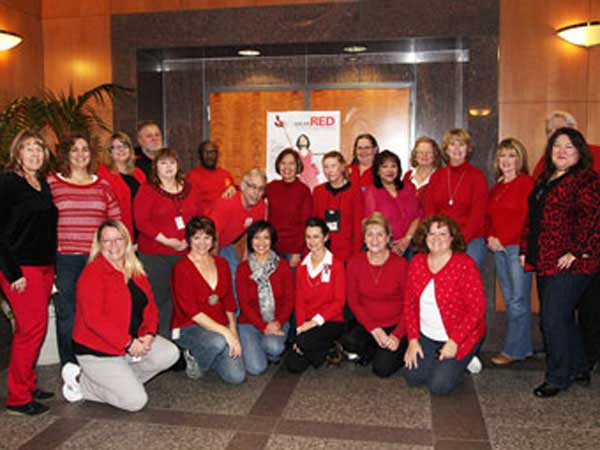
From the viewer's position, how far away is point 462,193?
4082 mm

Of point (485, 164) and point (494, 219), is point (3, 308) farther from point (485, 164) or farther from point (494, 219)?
point (485, 164)

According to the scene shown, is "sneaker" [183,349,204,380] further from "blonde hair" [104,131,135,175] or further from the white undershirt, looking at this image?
the white undershirt

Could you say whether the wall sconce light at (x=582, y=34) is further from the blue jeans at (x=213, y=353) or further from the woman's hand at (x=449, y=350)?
the blue jeans at (x=213, y=353)

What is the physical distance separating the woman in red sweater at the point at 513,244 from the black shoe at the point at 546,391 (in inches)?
22.2

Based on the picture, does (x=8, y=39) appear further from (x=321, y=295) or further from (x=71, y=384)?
Answer: (x=321, y=295)

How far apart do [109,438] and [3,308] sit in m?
1.66

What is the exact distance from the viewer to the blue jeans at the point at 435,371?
3.38 meters

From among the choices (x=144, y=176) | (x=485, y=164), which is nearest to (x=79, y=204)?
(x=144, y=176)

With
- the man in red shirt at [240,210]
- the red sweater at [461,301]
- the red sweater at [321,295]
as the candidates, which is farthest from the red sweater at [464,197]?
the man in red shirt at [240,210]

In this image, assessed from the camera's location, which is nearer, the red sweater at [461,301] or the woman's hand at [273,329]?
the red sweater at [461,301]

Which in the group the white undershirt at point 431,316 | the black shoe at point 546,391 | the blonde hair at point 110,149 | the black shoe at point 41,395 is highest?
the blonde hair at point 110,149

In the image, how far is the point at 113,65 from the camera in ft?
18.5

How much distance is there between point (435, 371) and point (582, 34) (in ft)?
10.9

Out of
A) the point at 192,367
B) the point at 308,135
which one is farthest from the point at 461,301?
the point at 308,135
